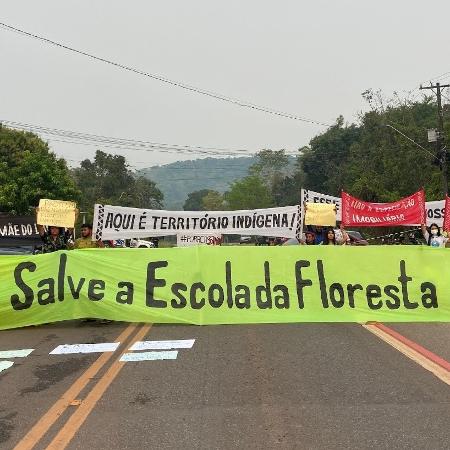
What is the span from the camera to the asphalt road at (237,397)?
4348 mm

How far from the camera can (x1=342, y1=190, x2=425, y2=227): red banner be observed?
617 inches

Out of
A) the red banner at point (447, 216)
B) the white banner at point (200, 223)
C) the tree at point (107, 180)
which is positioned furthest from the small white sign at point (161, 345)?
the tree at point (107, 180)

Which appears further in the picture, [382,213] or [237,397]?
[382,213]

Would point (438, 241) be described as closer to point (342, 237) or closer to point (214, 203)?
point (342, 237)

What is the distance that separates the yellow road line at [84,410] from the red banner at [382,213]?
10316 millimetres

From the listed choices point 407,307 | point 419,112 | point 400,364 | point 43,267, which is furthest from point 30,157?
point 419,112

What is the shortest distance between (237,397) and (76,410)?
53.3 inches

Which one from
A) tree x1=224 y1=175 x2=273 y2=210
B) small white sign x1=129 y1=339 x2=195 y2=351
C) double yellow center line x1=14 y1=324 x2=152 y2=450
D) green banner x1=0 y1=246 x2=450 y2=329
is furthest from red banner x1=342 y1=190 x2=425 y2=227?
tree x1=224 y1=175 x2=273 y2=210

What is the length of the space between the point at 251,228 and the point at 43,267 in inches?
270

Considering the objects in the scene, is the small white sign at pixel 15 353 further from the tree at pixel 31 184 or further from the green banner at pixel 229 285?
the tree at pixel 31 184

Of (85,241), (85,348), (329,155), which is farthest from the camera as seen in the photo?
(329,155)

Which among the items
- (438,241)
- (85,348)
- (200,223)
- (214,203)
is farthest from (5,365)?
Result: (214,203)

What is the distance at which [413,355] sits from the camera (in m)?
6.89

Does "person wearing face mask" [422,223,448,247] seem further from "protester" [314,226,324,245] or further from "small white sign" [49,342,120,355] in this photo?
"small white sign" [49,342,120,355]
